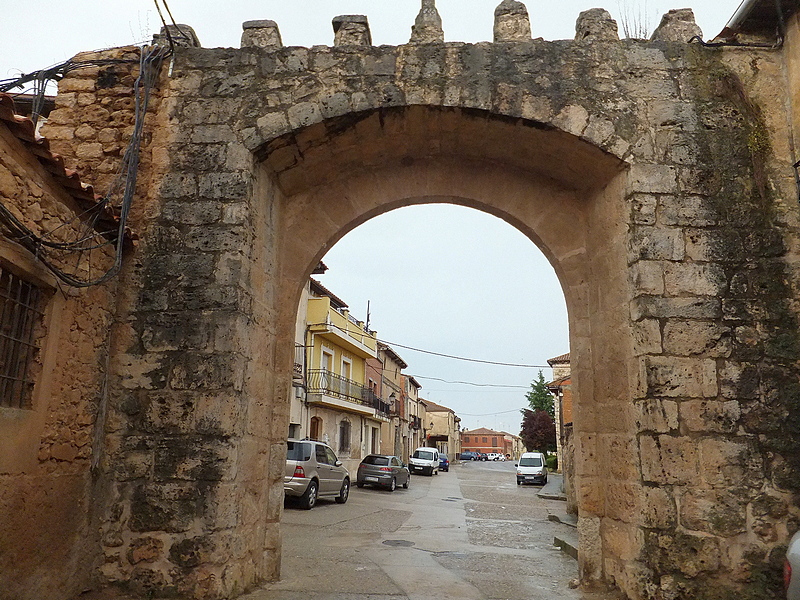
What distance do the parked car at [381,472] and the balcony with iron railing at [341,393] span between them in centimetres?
242

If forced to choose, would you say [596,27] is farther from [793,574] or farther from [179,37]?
[793,574]

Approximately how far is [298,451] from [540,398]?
105ft

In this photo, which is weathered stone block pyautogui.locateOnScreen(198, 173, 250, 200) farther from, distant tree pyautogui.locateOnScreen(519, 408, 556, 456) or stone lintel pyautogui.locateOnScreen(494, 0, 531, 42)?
distant tree pyautogui.locateOnScreen(519, 408, 556, 456)

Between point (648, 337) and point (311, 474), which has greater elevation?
point (648, 337)

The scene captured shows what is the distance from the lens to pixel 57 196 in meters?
3.82

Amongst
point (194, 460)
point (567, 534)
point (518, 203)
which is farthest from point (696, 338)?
point (567, 534)

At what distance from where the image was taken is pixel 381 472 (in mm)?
18547

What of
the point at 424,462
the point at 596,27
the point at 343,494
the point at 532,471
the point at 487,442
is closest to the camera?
the point at 596,27

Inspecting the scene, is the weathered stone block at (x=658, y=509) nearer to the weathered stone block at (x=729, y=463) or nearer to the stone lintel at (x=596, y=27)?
the weathered stone block at (x=729, y=463)

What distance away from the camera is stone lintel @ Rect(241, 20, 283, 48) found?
5.10 meters

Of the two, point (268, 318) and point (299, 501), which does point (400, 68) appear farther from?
point (299, 501)

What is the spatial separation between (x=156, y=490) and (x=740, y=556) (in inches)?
152

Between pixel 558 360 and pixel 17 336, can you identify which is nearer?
pixel 17 336

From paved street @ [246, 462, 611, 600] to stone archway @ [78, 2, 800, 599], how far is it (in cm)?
54
